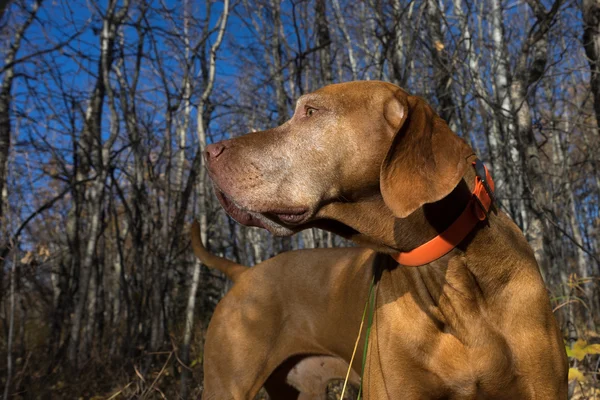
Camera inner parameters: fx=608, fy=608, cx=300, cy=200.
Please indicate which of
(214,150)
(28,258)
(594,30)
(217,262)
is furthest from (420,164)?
(28,258)

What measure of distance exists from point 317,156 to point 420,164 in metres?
0.46

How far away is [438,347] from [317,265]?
1.26 metres

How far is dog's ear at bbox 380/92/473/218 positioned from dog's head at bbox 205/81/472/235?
12 mm

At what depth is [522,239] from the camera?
2.59 meters

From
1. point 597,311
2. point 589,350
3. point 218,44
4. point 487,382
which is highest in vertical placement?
point 218,44

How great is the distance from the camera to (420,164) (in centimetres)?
223

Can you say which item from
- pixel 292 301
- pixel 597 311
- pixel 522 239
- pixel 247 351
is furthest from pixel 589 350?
pixel 597 311

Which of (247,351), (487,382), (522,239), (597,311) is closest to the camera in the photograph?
(487,382)

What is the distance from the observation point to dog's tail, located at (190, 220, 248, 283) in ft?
13.2

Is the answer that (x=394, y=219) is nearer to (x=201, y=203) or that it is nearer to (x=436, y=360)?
(x=436, y=360)

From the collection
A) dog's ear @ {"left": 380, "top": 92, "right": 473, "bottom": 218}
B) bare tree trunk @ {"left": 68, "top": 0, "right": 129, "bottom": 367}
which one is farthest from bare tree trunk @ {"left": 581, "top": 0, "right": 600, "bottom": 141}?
bare tree trunk @ {"left": 68, "top": 0, "right": 129, "bottom": 367}

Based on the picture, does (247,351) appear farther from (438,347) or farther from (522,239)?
(522,239)

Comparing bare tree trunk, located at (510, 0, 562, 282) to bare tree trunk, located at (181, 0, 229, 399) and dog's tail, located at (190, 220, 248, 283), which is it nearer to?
dog's tail, located at (190, 220, 248, 283)

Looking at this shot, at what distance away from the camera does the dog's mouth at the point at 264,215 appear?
97.7 inches
